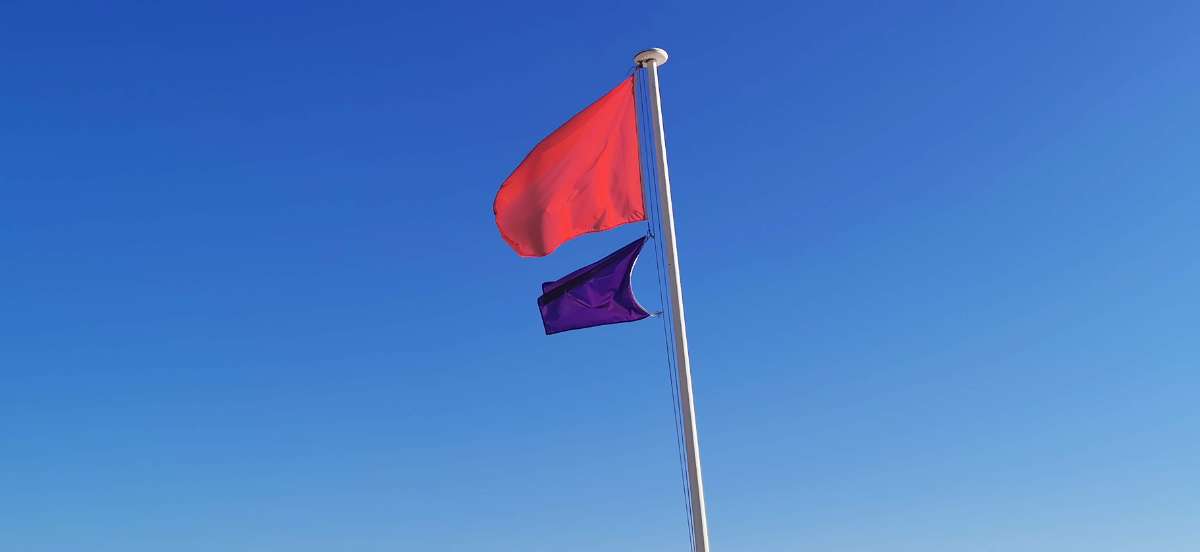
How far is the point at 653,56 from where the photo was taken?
2352cm

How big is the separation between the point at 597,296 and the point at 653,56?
5052 mm

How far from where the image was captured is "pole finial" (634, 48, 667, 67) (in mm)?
23484

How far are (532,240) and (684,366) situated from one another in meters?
4.77

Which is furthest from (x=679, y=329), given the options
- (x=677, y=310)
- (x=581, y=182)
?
(x=581, y=182)

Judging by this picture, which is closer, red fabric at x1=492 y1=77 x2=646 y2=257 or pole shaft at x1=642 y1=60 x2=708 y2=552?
pole shaft at x1=642 y1=60 x2=708 y2=552

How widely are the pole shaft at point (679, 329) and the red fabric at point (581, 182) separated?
83 centimetres

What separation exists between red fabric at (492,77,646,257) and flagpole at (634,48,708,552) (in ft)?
2.41

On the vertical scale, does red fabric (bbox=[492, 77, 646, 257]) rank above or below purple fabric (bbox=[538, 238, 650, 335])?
above

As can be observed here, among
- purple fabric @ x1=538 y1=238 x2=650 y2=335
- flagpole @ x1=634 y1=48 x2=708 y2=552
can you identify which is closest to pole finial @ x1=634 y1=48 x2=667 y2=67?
flagpole @ x1=634 y1=48 x2=708 y2=552

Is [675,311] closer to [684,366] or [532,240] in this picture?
[684,366]

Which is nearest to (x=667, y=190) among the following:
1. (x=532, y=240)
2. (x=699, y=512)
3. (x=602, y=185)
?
(x=602, y=185)

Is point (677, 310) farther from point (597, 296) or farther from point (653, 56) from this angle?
point (653, 56)

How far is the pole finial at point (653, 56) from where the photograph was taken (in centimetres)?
2348

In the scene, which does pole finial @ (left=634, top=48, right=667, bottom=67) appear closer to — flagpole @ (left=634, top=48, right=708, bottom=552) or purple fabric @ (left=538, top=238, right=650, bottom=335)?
flagpole @ (left=634, top=48, right=708, bottom=552)
